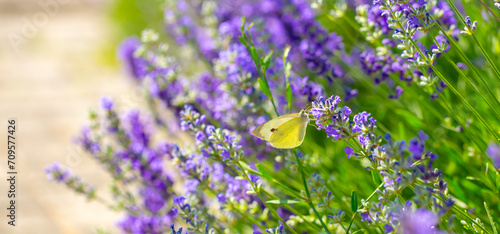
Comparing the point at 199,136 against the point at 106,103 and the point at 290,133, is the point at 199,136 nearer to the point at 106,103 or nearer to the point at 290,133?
the point at 290,133

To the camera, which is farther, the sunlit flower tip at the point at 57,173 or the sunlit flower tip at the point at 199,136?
the sunlit flower tip at the point at 57,173

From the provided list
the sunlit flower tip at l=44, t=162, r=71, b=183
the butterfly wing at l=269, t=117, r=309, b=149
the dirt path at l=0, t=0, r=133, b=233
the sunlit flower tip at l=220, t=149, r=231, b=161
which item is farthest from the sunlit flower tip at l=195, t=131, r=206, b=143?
the dirt path at l=0, t=0, r=133, b=233

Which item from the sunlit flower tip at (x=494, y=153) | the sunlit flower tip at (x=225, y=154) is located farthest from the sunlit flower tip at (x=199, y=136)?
the sunlit flower tip at (x=494, y=153)

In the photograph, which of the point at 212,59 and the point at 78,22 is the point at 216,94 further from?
the point at 78,22

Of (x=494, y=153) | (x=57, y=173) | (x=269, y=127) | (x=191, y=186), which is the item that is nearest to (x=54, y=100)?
(x=57, y=173)

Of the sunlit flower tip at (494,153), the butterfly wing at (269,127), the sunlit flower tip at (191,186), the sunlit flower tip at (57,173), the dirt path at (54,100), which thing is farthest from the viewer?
the dirt path at (54,100)

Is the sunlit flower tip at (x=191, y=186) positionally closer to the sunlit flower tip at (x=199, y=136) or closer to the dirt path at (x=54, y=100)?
the sunlit flower tip at (x=199, y=136)
